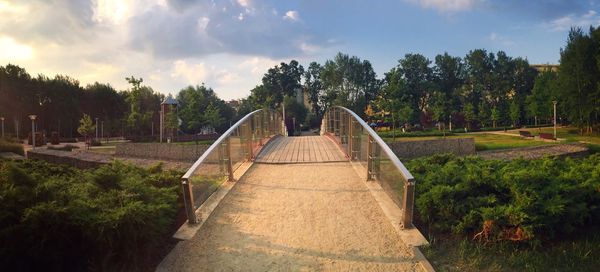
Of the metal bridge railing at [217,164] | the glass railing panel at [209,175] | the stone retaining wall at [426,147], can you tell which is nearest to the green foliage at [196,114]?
the stone retaining wall at [426,147]

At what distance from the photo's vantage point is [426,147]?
66.7 ft

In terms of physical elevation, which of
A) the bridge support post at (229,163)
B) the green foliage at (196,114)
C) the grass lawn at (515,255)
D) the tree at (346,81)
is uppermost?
the tree at (346,81)

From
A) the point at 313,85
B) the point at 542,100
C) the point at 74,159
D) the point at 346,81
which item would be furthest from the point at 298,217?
the point at 313,85

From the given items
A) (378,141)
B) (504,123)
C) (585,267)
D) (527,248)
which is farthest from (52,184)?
(504,123)

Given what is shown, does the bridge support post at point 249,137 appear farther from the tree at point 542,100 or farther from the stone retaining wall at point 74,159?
the tree at point 542,100

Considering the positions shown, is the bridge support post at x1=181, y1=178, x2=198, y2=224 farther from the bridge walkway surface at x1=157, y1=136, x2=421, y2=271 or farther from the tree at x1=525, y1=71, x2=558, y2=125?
the tree at x1=525, y1=71, x2=558, y2=125

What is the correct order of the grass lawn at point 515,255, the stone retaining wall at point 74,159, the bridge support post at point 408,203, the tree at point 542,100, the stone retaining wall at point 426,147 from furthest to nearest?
the tree at point 542,100
the stone retaining wall at point 74,159
the stone retaining wall at point 426,147
the bridge support post at point 408,203
the grass lawn at point 515,255

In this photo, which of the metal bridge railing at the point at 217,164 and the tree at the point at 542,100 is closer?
the metal bridge railing at the point at 217,164

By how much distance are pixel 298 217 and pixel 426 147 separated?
50.8ft

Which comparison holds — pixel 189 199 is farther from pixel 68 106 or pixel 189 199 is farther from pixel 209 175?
pixel 68 106

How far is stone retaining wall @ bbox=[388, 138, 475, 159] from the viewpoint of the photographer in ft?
65.3

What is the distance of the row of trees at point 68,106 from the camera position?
159 ft

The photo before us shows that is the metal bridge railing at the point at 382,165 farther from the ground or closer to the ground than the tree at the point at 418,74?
closer to the ground

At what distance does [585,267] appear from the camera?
437 cm
